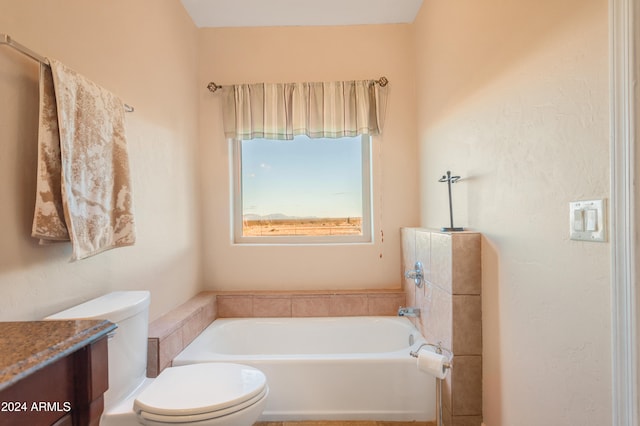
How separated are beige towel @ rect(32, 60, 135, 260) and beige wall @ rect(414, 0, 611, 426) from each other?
5.30 feet

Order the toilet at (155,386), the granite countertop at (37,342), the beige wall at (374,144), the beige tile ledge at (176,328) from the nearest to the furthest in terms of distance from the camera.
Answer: the granite countertop at (37,342), the toilet at (155,386), the beige tile ledge at (176,328), the beige wall at (374,144)

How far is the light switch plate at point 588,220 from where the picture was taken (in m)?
0.79

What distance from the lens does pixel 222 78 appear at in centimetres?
246

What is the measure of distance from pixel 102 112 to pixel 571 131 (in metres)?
1.69

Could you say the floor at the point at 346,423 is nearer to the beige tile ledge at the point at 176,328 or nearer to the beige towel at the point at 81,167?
the beige tile ledge at the point at 176,328

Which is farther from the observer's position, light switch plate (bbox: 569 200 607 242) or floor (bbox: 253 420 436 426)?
floor (bbox: 253 420 436 426)

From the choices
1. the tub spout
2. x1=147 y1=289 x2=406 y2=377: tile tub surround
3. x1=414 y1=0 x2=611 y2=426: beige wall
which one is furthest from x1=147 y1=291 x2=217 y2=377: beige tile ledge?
x1=414 y1=0 x2=611 y2=426: beige wall

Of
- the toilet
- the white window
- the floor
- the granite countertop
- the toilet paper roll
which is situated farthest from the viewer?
the white window

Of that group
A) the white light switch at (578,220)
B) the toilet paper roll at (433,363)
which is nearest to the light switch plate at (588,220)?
the white light switch at (578,220)

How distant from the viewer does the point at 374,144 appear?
97.3 inches

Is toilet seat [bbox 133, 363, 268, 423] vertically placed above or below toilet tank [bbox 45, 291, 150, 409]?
below

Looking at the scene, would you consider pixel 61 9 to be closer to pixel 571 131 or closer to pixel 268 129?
pixel 268 129

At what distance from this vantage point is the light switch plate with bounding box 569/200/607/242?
0.79 meters

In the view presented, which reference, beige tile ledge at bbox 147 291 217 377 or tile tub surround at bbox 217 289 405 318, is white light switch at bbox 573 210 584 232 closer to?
tile tub surround at bbox 217 289 405 318
